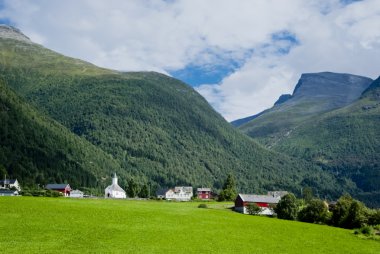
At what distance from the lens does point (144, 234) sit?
64438 millimetres

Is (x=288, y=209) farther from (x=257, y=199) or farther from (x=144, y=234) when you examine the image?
(x=144, y=234)

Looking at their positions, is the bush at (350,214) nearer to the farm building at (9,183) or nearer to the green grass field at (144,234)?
the green grass field at (144,234)

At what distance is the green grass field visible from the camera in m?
53.7

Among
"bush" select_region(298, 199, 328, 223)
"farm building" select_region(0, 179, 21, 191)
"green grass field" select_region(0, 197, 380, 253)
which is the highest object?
"farm building" select_region(0, 179, 21, 191)

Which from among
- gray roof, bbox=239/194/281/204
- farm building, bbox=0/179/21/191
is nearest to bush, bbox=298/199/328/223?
gray roof, bbox=239/194/281/204

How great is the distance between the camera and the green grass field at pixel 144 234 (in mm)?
→ 53688

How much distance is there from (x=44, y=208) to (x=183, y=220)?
2443cm

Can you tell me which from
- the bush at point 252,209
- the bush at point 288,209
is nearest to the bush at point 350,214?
the bush at point 288,209

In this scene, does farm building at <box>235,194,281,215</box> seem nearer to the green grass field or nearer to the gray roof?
the gray roof

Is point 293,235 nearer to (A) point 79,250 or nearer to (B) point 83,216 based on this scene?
(B) point 83,216

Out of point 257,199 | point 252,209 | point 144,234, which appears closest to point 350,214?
point 252,209

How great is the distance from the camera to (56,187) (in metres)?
193

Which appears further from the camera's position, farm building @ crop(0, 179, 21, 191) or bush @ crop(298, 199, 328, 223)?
farm building @ crop(0, 179, 21, 191)

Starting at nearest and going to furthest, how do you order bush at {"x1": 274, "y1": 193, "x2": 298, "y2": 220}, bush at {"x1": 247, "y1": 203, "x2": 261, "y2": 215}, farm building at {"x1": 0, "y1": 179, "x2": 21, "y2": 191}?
bush at {"x1": 274, "y1": 193, "x2": 298, "y2": 220}, bush at {"x1": 247, "y1": 203, "x2": 261, "y2": 215}, farm building at {"x1": 0, "y1": 179, "x2": 21, "y2": 191}
